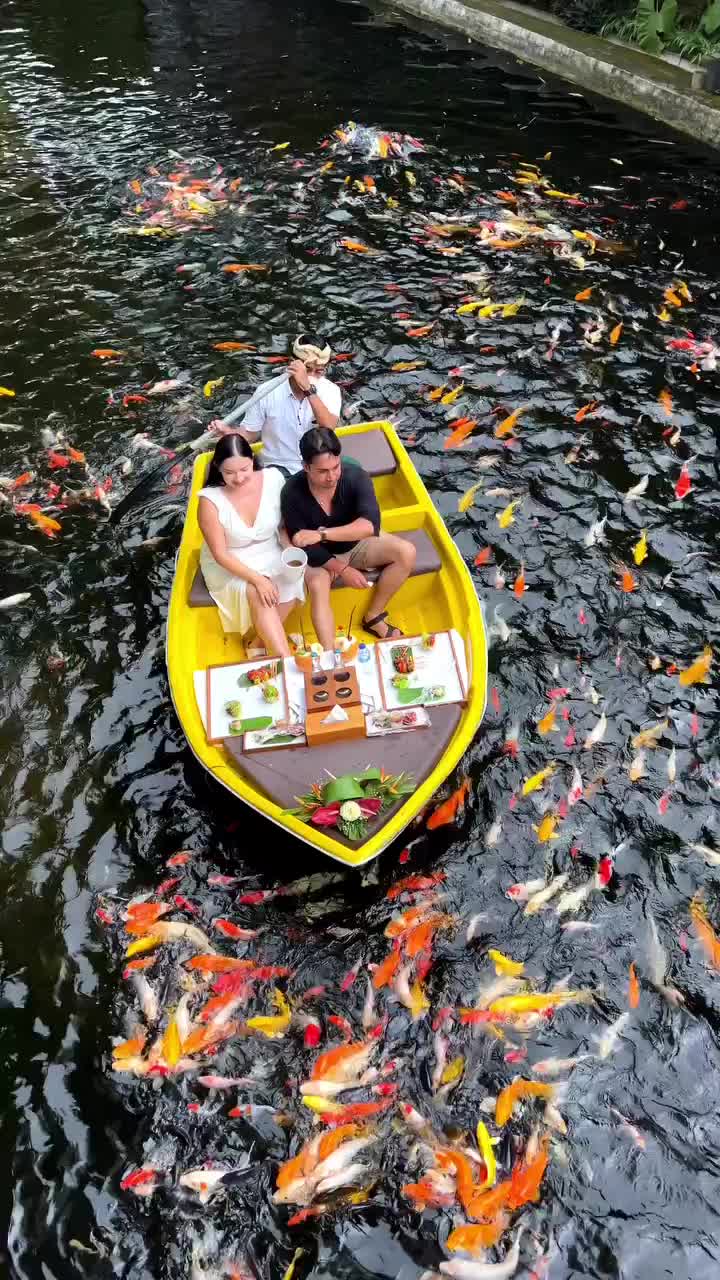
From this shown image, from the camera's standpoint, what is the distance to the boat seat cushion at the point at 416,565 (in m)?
6.71

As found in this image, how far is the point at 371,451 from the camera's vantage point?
810 cm

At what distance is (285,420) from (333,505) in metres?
1.20

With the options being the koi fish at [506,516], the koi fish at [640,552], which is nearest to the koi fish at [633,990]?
the koi fish at [640,552]

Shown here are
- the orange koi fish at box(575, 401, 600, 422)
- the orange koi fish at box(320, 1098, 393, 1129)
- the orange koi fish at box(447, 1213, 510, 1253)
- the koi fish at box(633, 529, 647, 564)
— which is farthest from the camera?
the orange koi fish at box(575, 401, 600, 422)

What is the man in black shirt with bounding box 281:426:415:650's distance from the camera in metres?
6.51

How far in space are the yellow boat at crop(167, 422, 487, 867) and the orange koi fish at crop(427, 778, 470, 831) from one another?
16.8 inches

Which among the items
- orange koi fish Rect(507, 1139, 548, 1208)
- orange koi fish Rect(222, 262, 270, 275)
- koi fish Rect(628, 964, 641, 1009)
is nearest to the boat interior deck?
koi fish Rect(628, 964, 641, 1009)

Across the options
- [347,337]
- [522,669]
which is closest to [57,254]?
[347,337]

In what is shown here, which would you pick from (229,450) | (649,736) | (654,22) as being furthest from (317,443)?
(654,22)

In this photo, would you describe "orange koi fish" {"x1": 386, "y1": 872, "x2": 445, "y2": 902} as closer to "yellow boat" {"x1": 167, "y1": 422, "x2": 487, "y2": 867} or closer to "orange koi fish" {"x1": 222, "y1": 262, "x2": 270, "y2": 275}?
"yellow boat" {"x1": 167, "y1": 422, "x2": 487, "y2": 867}

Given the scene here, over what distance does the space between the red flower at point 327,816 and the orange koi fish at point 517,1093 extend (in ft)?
5.89

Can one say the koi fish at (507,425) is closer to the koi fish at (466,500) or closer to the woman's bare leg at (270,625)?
the koi fish at (466,500)

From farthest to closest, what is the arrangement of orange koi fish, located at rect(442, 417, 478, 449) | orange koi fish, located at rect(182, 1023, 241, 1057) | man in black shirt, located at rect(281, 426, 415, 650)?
orange koi fish, located at rect(442, 417, 478, 449) < man in black shirt, located at rect(281, 426, 415, 650) < orange koi fish, located at rect(182, 1023, 241, 1057)

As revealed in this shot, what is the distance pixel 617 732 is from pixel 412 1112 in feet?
10.8
